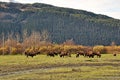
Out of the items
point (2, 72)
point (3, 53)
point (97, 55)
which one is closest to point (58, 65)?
point (2, 72)

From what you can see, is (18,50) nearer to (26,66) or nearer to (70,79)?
(26,66)

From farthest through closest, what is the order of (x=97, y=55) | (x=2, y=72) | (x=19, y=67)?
(x=97, y=55), (x=19, y=67), (x=2, y=72)

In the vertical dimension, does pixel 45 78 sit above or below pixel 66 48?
above

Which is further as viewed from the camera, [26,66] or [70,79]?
[26,66]

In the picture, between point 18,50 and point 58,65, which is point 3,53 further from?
point 58,65

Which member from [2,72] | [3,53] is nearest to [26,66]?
[2,72]

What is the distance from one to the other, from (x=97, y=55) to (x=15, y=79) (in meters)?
43.0

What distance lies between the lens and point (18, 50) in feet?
349

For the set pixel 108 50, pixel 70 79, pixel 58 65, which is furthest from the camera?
pixel 108 50

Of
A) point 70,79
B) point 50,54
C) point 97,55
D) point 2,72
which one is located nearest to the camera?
point 70,79

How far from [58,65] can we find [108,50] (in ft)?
179

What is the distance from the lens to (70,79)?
3578 cm

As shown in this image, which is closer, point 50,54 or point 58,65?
point 58,65

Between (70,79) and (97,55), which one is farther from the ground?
(70,79)
